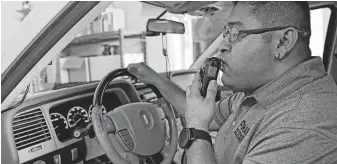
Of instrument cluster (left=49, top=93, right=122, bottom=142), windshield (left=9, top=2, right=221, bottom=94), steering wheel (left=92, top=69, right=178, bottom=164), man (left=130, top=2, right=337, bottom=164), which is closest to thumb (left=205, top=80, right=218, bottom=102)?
man (left=130, top=2, right=337, bottom=164)

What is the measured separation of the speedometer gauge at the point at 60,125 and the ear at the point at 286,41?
42.0 inches

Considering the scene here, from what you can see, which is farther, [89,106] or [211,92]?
[89,106]

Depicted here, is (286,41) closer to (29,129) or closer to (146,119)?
(146,119)

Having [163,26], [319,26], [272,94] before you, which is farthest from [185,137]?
[319,26]

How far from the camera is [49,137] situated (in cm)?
169

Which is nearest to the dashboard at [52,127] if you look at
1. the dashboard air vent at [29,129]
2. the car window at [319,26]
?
the dashboard air vent at [29,129]

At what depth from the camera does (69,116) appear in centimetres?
182

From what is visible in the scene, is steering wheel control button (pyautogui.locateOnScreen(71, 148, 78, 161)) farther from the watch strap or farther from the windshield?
the windshield

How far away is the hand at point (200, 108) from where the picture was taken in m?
1.37

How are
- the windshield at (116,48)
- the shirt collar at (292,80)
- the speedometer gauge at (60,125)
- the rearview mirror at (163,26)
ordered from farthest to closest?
the windshield at (116,48) → the rearview mirror at (163,26) → the speedometer gauge at (60,125) → the shirt collar at (292,80)

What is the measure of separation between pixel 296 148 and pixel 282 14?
1.67ft

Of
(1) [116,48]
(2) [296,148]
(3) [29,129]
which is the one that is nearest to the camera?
(2) [296,148]

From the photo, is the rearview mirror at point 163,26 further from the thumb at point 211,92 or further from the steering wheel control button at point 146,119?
the thumb at point 211,92

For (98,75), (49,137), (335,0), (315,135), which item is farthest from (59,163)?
(98,75)
